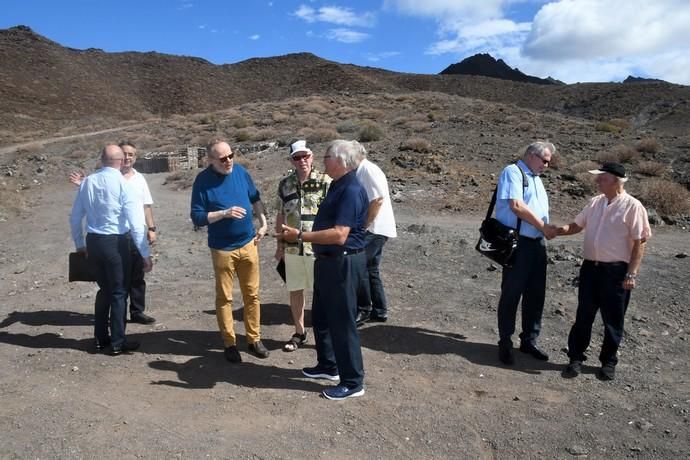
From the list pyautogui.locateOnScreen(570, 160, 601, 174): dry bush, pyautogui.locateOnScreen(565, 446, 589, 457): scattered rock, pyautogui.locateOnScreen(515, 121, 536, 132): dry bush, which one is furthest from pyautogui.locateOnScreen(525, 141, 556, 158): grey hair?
pyautogui.locateOnScreen(515, 121, 536, 132): dry bush

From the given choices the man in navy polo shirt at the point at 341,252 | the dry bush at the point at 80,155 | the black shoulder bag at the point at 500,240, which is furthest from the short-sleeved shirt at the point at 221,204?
the dry bush at the point at 80,155

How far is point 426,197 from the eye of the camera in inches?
475

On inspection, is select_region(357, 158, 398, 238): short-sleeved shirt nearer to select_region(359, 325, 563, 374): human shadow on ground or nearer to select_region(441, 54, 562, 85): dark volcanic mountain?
select_region(359, 325, 563, 374): human shadow on ground

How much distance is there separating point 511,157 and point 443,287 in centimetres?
1056

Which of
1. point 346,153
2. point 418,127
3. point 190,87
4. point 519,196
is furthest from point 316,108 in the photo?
point 190,87

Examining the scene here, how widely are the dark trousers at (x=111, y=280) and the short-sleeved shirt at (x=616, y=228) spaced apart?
11.1 ft

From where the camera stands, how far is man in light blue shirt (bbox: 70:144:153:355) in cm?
417

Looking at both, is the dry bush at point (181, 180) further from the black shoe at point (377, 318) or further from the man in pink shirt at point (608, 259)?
the man in pink shirt at point (608, 259)

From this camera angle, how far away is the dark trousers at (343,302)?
11.0ft

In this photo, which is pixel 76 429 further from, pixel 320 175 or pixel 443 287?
pixel 443 287

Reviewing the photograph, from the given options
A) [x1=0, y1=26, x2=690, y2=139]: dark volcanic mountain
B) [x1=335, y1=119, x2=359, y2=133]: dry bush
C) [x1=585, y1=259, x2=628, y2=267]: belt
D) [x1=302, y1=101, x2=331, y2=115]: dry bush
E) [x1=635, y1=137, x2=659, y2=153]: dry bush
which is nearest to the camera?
[x1=585, y1=259, x2=628, y2=267]: belt

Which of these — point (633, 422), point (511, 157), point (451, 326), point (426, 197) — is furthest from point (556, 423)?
point (511, 157)

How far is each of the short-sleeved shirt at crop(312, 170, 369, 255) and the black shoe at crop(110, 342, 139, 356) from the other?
191 centimetres

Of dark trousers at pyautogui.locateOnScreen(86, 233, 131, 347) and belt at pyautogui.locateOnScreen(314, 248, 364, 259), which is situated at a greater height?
belt at pyautogui.locateOnScreen(314, 248, 364, 259)
